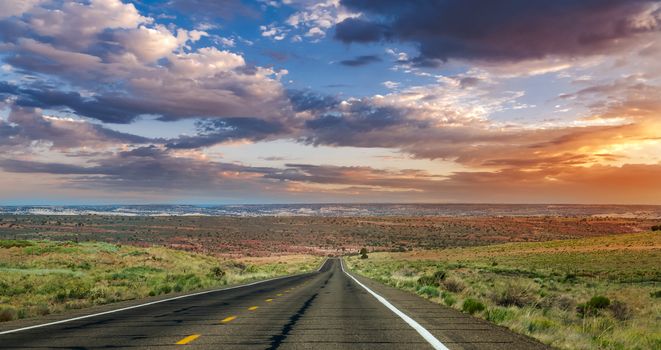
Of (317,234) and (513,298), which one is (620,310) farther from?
(317,234)

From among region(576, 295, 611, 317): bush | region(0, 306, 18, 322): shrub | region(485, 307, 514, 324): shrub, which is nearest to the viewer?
region(485, 307, 514, 324): shrub

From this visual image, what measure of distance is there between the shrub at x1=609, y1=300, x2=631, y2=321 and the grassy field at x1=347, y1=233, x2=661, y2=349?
0.04m

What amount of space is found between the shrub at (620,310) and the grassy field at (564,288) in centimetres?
4

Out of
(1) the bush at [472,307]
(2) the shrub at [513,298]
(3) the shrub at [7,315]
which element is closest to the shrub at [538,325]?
(1) the bush at [472,307]

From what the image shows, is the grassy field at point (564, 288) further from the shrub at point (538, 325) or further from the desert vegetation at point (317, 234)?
the desert vegetation at point (317, 234)

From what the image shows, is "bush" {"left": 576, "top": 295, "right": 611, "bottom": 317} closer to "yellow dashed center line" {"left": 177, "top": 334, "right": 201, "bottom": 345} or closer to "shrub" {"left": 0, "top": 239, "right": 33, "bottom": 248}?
"yellow dashed center line" {"left": 177, "top": 334, "right": 201, "bottom": 345}

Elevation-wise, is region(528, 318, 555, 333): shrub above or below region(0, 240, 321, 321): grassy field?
above

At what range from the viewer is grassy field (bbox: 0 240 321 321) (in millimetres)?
19734

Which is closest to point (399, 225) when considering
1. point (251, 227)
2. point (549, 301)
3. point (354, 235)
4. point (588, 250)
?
point (354, 235)

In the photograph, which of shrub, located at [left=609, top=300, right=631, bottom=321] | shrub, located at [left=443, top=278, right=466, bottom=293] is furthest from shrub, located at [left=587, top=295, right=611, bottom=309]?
shrub, located at [left=443, top=278, right=466, bottom=293]

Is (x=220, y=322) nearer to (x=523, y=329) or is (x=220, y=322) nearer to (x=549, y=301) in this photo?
(x=523, y=329)

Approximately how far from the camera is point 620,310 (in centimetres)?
2255

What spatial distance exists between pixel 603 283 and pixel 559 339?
3646 centimetres

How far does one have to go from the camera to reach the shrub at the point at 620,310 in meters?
21.3
